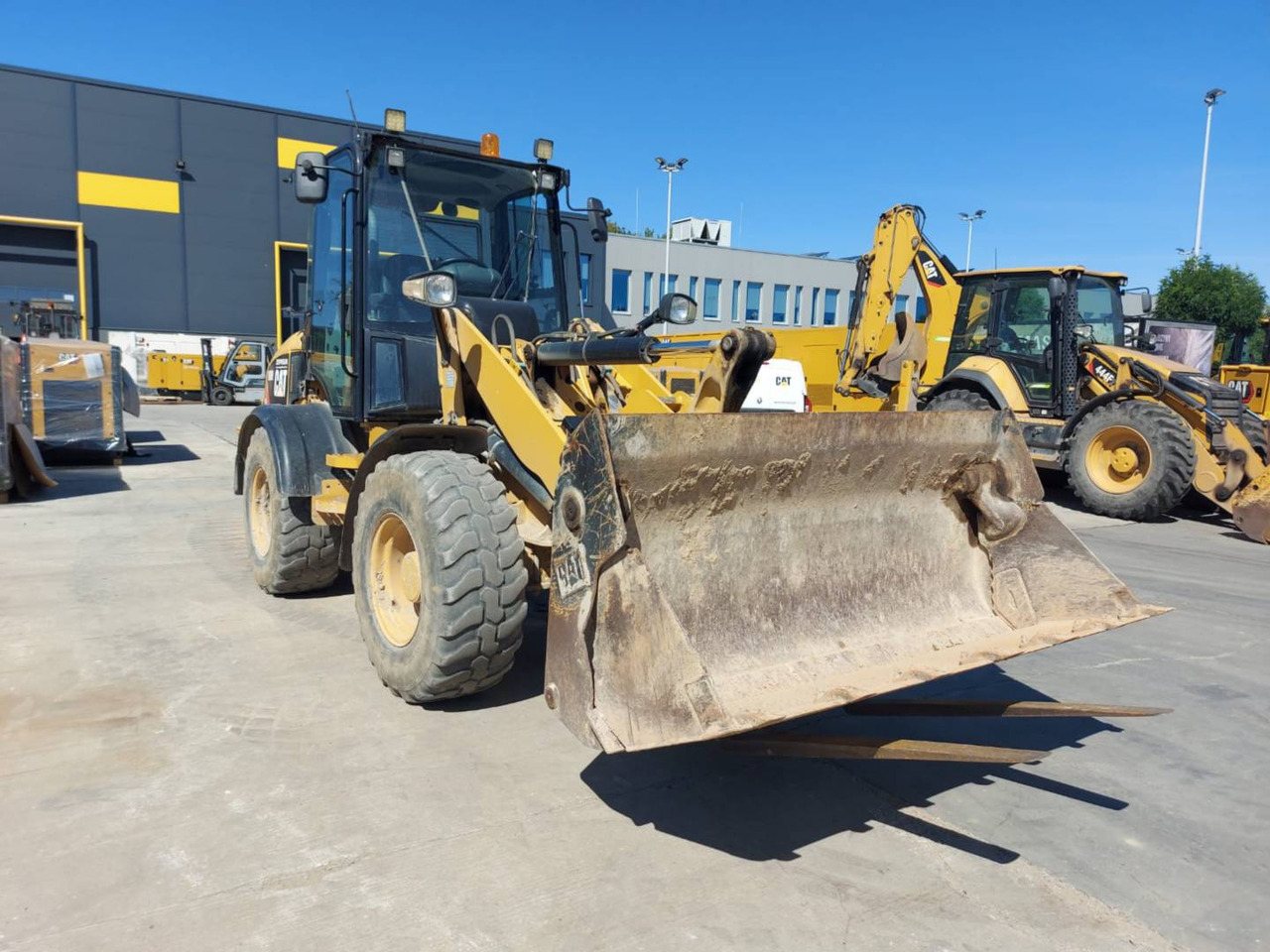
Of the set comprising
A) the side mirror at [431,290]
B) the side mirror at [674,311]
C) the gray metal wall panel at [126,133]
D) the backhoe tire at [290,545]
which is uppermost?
the gray metal wall panel at [126,133]

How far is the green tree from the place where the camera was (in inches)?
1222

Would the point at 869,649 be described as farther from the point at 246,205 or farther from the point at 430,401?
the point at 246,205

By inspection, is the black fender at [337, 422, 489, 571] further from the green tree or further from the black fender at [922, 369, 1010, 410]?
the green tree

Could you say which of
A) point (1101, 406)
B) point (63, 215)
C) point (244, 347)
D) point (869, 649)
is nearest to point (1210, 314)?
point (1101, 406)

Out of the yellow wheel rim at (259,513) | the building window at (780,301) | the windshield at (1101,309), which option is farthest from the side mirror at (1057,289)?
the building window at (780,301)

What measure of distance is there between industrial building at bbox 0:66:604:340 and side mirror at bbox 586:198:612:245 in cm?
2306

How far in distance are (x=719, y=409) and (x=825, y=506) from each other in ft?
2.05

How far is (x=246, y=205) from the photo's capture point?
1161 inches

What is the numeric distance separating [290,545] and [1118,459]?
9228mm

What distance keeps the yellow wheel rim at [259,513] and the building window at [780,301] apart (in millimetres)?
36340

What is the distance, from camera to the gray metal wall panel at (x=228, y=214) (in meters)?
28.7

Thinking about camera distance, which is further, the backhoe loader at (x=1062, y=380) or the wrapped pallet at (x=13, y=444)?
the backhoe loader at (x=1062, y=380)

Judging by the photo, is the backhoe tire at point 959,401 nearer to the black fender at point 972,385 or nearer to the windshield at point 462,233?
the black fender at point 972,385

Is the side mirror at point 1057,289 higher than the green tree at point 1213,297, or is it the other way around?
the green tree at point 1213,297
